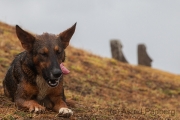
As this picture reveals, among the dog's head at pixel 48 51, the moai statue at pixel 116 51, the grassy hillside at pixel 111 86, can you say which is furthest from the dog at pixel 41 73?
the moai statue at pixel 116 51

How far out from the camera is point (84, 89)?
15.0 metres

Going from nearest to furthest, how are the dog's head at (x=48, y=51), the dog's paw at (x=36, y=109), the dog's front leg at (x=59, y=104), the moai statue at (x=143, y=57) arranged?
1. the dog's head at (x=48, y=51)
2. the dog's paw at (x=36, y=109)
3. the dog's front leg at (x=59, y=104)
4. the moai statue at (x=143, y=57)

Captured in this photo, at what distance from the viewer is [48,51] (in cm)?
738

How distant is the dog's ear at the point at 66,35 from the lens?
8.02 m

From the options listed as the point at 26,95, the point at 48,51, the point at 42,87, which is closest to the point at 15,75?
the point at 26,95

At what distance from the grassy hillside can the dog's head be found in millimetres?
1992

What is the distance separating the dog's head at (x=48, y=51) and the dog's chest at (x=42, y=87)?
0.24 m

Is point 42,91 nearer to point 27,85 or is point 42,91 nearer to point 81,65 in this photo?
point 27,85

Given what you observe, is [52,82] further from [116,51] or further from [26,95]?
[116,51]

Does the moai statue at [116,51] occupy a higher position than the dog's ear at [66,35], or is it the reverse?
the moai statue at [116,51]

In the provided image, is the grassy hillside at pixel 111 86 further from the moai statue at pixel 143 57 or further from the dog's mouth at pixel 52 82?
the moai statue at pixel 143 57

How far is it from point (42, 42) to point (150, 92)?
11.6 meters

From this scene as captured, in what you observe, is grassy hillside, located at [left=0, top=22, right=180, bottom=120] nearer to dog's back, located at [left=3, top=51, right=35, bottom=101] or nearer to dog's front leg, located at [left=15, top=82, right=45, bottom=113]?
dog's back, located at [left=3, top=51, right=35, bottom=101]

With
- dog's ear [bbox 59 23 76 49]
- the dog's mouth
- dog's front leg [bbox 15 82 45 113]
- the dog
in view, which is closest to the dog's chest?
the dog
